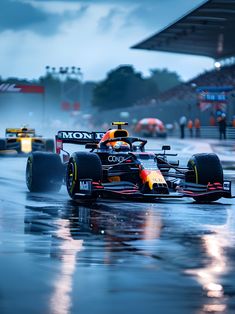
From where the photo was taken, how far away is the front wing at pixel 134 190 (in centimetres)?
1544

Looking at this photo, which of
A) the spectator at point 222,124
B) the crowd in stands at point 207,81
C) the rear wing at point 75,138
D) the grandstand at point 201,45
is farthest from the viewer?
the crowd in stands at point 207,81

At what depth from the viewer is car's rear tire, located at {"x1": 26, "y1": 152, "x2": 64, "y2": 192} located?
17.9 meters

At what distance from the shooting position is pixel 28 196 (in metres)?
17.3

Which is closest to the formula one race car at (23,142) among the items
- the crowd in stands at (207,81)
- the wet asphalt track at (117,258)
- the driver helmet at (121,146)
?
the driver helmet at (121,146)

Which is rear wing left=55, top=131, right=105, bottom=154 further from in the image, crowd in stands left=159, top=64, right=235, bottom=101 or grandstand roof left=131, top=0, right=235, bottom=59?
crowd in stands left=159, top=64, right=235, bottom=101

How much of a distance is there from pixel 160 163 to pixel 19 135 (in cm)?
1999

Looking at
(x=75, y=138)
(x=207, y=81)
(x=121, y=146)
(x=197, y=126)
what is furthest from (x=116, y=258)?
(x=207, y=81)

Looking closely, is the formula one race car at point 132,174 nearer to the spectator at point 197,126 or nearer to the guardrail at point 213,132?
the guardrail at point 213,132

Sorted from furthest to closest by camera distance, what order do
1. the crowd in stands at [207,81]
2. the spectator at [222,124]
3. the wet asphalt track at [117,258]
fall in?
the crowd in stands at [207,81], the spectator at [222,124], the wet asphalt track at [117,258]

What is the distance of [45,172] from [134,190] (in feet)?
9.24

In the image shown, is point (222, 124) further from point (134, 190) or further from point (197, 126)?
point (134, 190)

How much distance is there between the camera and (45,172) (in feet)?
59.0

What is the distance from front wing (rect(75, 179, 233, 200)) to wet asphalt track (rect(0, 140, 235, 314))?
0.64 feet

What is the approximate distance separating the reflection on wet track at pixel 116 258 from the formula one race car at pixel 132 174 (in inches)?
11.1
